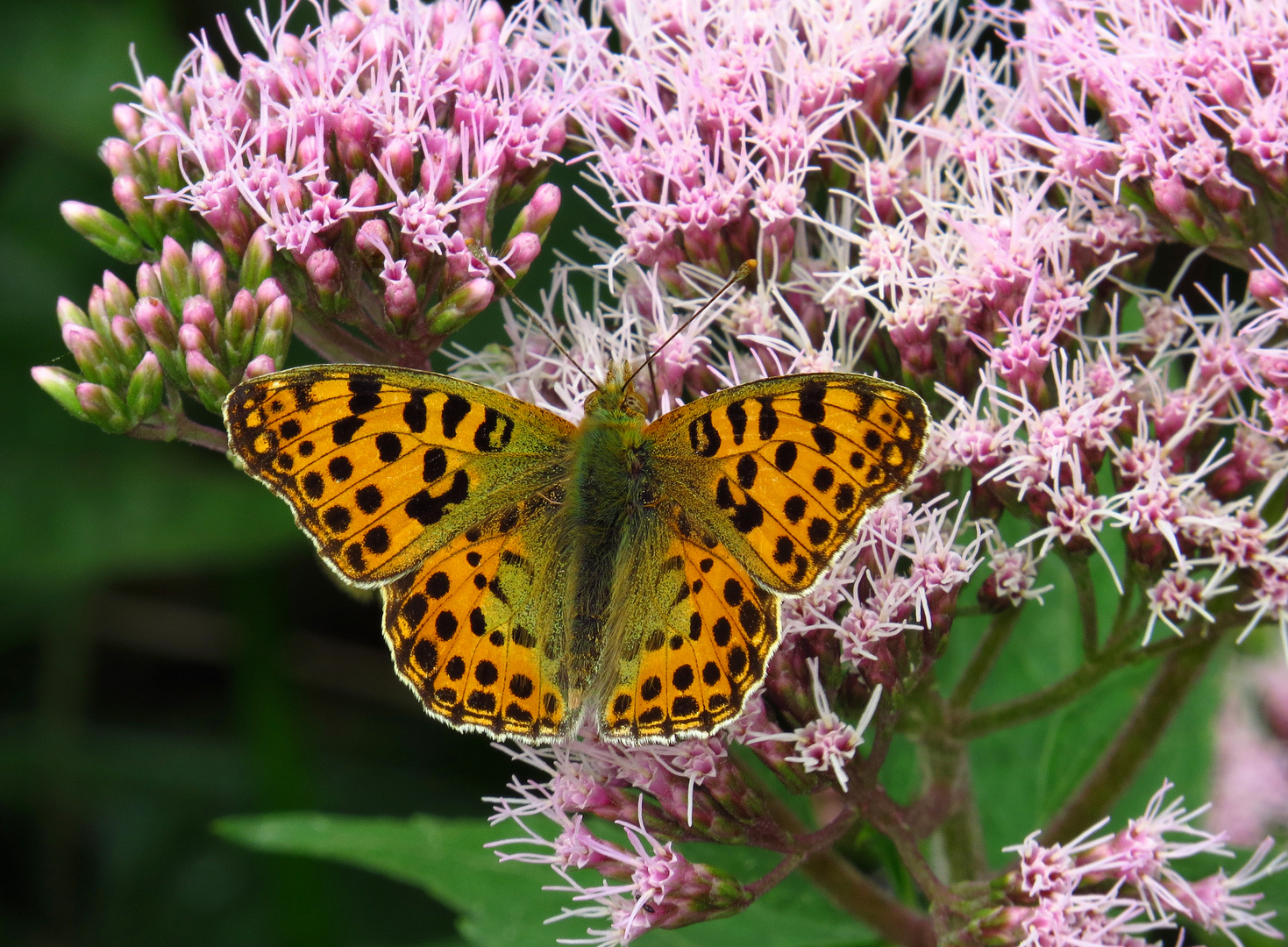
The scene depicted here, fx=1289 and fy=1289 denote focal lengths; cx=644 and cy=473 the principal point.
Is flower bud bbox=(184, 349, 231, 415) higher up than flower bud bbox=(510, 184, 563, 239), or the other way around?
flower bud bbox=(510, 184, 563, 239)

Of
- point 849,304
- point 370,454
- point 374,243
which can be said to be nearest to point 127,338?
point 374,243

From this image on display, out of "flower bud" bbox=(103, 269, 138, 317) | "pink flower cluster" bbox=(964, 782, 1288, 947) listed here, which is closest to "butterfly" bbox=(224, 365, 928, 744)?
"flower bud" bbox=(103, 269, 138, 317)

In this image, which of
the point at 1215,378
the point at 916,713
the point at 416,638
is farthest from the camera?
the point at 916,713

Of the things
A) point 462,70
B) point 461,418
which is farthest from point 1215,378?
point 462,70

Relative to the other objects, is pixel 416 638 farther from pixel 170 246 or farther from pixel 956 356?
pixel 956 356

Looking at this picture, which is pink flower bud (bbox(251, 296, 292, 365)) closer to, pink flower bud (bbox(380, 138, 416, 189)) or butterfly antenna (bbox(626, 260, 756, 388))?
pink flower bud (bbox(380, 138, 416, 189))

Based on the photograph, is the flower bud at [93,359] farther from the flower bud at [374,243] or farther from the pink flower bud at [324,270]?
the flower bud at [374,243]

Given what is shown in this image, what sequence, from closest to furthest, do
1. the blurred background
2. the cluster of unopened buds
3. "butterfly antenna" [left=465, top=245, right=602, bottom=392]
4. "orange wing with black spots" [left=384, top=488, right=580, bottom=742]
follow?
"orange wing with black spots" [left=384, top=488, right=580, bottom=742] → the cluster of unopened buds → "butterfly antenna" [left=465, top=245, right=602, bottom=392] → the blurred background
